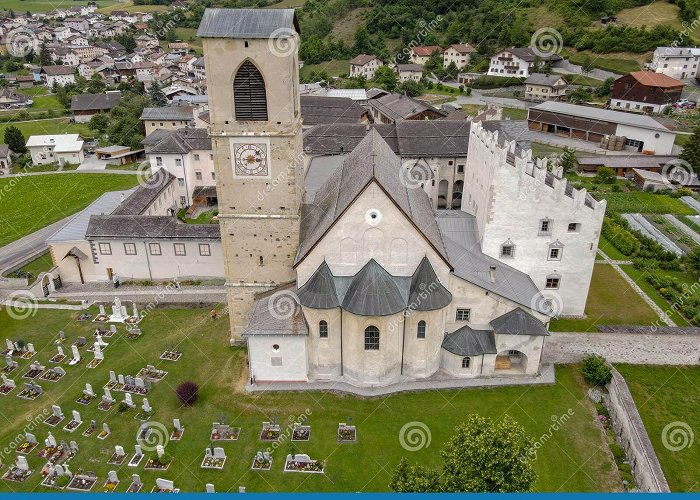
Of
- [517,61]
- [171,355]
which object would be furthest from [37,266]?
[517,61]

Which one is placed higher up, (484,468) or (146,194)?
(484,468)

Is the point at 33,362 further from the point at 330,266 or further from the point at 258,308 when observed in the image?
the point at 330,266

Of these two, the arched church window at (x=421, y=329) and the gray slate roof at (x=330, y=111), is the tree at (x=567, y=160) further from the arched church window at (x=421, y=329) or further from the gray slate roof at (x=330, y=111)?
the arched church window at (x=421, y=329)

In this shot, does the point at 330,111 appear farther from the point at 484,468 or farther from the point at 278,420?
the point at 484,468

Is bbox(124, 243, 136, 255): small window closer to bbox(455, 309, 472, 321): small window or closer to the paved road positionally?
the paved road

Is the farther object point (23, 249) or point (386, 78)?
point (386, 78)

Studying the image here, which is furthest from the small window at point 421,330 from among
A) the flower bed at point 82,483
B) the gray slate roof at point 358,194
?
the flower bed at point 82,483

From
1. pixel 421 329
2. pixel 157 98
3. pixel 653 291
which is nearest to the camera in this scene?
pixel 421 329

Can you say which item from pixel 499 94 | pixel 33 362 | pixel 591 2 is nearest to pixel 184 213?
pixel 33 362
